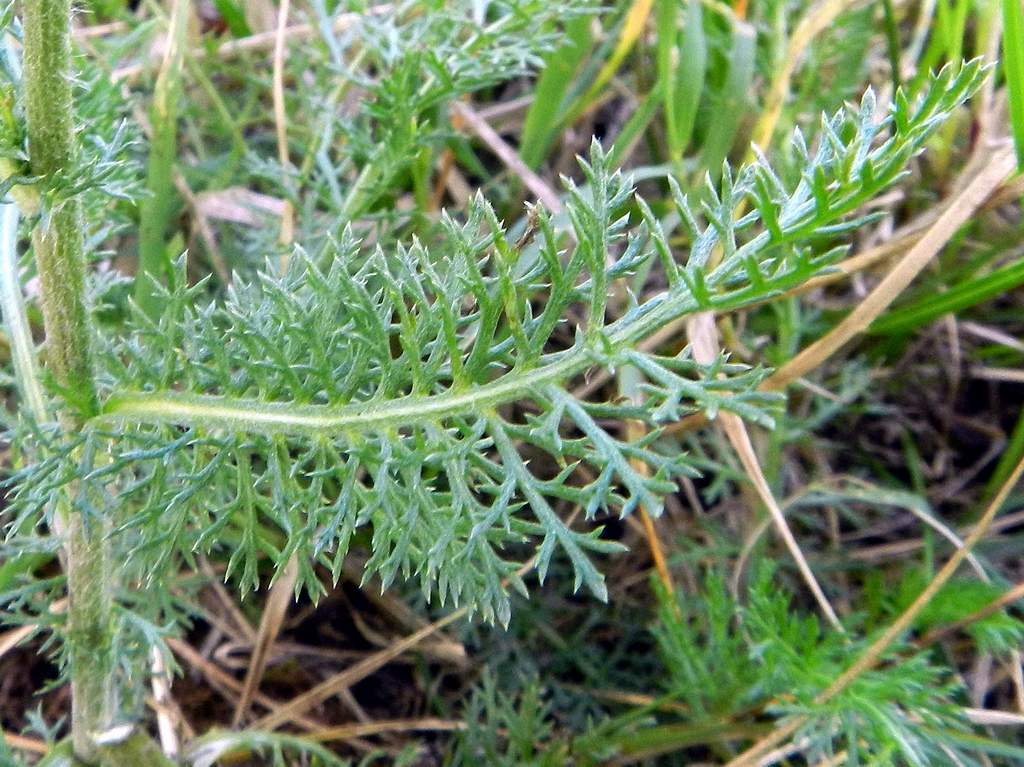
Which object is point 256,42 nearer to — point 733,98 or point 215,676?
point 733,98

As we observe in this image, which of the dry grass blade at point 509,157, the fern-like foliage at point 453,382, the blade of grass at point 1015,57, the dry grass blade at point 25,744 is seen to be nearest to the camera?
the fern-like foliage at point 453,382

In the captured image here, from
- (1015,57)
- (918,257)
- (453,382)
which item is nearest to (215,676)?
(453,382)

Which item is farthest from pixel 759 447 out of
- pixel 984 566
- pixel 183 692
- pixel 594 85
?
pixel 183 692

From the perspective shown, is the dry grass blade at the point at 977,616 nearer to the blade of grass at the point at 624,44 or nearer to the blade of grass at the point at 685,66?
the blade of grass at the point at 685,66

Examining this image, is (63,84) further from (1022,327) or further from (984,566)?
(1022,327)

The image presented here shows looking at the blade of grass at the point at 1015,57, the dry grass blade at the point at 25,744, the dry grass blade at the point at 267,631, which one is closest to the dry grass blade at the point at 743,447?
the blade of grass at the point at 1015,57

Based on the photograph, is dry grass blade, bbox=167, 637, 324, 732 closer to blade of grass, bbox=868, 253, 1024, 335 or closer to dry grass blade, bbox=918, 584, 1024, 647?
dry grass blade, bbox=918, 584, 1024, 647
